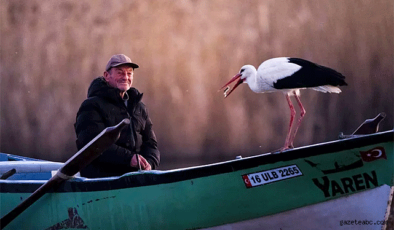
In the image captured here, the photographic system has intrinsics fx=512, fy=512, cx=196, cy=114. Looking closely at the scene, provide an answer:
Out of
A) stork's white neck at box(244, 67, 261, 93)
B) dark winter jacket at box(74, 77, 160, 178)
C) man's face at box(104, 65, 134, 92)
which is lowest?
dark winter jacket at box(74, 77, 160, 178)

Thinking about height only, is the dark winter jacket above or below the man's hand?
above

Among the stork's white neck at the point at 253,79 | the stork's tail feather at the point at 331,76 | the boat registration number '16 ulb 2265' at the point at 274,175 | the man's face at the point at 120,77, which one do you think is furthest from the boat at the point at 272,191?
the man's face at the point at 120,77

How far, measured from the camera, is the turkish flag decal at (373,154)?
147 inches

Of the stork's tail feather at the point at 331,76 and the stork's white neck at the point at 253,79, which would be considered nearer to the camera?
the stork's tail feather at the point at 331,76

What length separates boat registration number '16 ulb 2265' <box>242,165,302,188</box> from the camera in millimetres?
3789

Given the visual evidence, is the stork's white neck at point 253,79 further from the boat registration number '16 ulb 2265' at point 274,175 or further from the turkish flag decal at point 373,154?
the turkish flag decal at point 373,154

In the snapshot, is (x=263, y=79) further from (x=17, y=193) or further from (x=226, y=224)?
(x=17, y=193)

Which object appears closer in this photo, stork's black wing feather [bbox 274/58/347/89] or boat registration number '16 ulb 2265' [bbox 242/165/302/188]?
boat registration number '16 ulb 2265' [bbox 242/165/302/188]

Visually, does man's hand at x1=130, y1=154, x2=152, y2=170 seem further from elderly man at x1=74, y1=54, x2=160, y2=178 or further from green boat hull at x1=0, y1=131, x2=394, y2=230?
green boat hull at x1=0, y1=131, x2=394, y2=230

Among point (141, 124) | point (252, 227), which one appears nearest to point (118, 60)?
point (141, 124)

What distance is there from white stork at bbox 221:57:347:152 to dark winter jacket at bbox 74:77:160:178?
1.13 m

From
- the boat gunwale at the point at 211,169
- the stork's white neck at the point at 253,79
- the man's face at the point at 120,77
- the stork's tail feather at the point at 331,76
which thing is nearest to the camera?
the boat gunwale at the point at 211,169

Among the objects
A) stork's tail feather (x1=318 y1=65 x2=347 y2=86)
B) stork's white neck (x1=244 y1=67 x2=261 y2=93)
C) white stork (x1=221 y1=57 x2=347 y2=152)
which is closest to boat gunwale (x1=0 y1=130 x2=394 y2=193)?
white stork (x1=221 y1=57 x2=347 y2=152)

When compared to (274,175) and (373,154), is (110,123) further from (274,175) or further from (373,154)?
(373,154)
